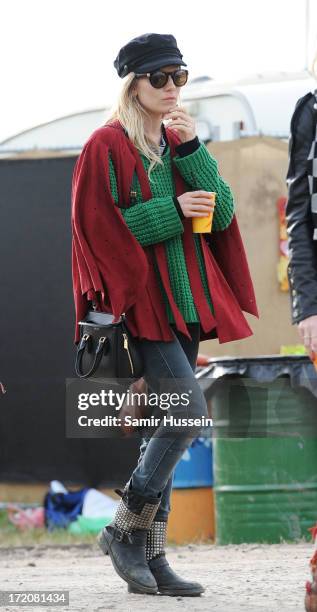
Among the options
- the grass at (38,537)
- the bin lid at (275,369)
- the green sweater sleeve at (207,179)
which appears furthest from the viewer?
the grass at (38,537)

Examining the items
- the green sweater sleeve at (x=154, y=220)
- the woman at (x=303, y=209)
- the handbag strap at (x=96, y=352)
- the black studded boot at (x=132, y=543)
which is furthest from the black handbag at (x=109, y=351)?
the woman at (x=303, y=209)

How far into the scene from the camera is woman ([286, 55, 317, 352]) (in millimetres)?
3072

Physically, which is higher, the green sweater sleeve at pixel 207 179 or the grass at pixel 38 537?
the green sweater sleeve at pixel 207 179

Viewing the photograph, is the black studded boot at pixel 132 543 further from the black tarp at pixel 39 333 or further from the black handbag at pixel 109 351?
the black tarp at pixel 39 333

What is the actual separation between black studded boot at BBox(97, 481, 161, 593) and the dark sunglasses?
4.15 ft

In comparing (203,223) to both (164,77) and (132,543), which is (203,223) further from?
(132,543)

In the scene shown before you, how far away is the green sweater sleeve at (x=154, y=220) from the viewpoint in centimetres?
371

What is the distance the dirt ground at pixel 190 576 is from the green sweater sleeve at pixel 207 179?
3.89 ft

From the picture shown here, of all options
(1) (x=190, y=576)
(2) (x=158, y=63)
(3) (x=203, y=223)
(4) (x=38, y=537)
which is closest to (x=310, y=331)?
(3) (x=203, y=223)

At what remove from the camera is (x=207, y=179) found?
3.82m

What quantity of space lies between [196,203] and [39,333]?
4091mm

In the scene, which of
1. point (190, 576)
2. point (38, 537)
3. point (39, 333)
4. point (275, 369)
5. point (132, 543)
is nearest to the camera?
point (132, 543)

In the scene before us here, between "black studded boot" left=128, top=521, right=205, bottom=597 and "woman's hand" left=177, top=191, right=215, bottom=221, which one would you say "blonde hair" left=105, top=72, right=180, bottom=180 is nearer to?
"woman's hand" left=177, top=191, right=215, bottom=221

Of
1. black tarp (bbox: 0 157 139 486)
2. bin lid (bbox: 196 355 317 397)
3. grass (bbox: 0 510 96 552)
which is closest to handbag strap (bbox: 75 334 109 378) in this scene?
bin lid (bbox: 196 355 317 397)
